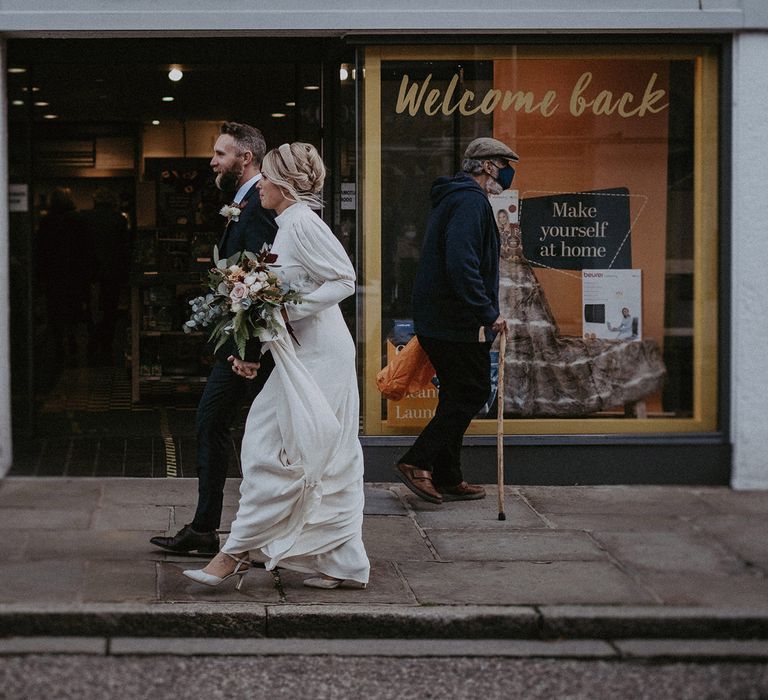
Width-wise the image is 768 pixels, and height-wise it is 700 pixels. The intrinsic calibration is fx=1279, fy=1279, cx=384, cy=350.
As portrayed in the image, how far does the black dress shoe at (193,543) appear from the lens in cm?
644

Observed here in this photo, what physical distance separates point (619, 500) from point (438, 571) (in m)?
2.17

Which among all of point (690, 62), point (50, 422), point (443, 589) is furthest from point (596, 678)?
point (50, 422)

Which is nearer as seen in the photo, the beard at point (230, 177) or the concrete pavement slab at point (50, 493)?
the beard at point (230, 177)

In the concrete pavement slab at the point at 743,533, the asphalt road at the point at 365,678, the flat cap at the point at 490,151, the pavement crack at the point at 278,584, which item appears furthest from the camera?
the flat cap at the point at 490,151

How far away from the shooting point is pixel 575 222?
8641mm

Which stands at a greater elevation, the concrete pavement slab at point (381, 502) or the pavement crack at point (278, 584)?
the concrete pavement slab at point (381, 502)

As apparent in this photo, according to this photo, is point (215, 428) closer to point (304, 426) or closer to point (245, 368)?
point (245, 368)

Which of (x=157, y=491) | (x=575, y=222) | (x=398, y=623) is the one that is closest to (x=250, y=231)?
(x=398, y=623)

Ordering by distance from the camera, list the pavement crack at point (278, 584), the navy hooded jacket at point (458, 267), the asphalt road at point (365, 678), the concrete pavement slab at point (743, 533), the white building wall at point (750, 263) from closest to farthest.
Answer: the asphalt road at point (365, 678) → the pavement crack at point (278, 584) → the concrete pavement slab at point (743, 533) → the navy hooded jacket at point (458, 267) → the white building wall at point (750, 263)

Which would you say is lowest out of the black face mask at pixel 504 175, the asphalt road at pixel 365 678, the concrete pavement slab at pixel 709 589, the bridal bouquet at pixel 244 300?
the asphalt road at pixel 365 678

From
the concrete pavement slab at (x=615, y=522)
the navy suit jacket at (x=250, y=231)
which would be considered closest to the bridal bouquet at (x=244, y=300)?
the navy suit jacket at (x=250, y=231)

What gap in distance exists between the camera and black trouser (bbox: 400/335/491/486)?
7621 mm

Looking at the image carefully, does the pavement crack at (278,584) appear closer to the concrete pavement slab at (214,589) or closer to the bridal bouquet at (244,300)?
the concrete pavement slab at (214,589)

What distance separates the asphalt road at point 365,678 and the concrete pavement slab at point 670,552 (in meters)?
1.19
